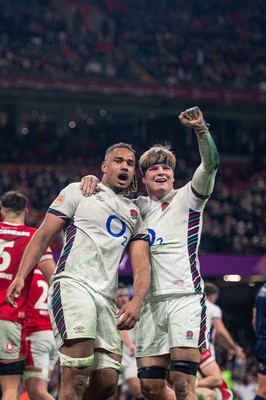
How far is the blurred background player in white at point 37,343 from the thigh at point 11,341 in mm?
745

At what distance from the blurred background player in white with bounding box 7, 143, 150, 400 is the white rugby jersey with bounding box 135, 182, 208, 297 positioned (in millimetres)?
252

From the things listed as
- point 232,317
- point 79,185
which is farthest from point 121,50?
point 79,185

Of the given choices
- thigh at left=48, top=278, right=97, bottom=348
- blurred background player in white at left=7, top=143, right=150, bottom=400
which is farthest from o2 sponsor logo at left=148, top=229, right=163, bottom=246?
thigh at left=48, top=278, right=97, bottom=348

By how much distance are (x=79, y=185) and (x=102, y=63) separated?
2505 cm

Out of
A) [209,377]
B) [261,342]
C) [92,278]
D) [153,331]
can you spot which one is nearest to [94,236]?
[92,278]

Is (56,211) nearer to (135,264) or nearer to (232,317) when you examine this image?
(135,264)

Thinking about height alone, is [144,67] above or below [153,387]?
above

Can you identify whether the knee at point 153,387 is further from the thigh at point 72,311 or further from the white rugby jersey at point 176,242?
the thigh at point 72,311

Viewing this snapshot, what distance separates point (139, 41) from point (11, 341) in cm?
2681

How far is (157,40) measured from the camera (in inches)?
1331

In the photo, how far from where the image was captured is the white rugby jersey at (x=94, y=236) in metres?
6.25

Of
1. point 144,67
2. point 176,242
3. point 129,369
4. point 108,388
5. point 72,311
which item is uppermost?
point 144,67

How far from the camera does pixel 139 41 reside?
3362cm

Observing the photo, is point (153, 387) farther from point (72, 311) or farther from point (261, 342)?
point (261, 342)
